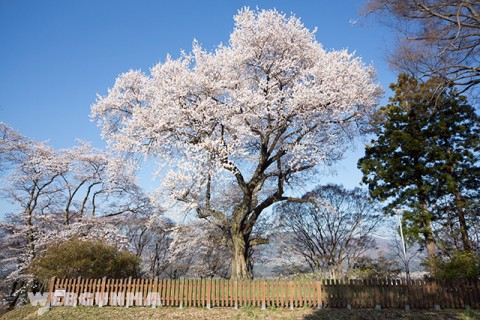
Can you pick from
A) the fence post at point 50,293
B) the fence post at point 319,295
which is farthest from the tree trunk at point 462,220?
the fence post at point 50,293

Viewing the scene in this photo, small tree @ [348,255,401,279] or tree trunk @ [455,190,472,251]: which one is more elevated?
tree trunk @ [455,190,472,251]

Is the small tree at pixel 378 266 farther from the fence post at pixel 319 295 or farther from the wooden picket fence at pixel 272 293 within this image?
the fence post at pixel 319 295

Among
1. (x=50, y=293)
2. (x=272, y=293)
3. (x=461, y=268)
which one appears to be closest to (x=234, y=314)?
(x=272, y=293)

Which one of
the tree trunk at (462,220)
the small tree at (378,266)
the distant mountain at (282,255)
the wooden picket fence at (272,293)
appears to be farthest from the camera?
the distant mountain at (282,255)

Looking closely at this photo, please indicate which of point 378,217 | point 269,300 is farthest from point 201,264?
point 269,300

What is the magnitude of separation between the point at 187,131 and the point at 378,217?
683 inches

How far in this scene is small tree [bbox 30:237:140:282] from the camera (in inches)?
517

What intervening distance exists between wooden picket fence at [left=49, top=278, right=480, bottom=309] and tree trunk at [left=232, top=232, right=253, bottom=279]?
1913 mm

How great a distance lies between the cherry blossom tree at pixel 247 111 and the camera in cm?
1477

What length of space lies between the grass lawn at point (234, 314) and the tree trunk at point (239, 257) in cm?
254

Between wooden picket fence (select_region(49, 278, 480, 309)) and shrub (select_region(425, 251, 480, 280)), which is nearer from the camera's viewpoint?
wooden picket fence (select_region(49, 278, 480, 309))

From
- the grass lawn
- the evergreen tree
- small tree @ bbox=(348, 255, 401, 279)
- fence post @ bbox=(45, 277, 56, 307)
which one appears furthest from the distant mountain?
fence post @ bbox=(45, 277, 56, 307)

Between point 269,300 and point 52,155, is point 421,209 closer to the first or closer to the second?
point 269,300

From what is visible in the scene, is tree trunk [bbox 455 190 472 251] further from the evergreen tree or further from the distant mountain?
the distant mountain
